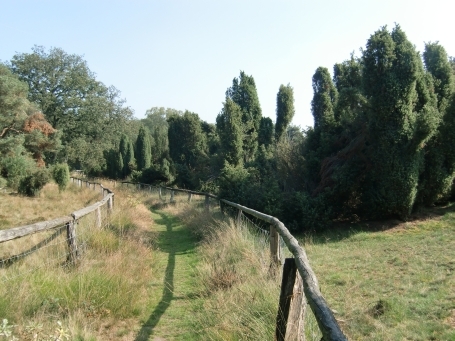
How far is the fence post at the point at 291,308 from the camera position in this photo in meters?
3.15

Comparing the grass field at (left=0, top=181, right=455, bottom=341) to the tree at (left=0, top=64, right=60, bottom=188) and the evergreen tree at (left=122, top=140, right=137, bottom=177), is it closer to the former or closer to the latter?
the tree at (left=0, top=64, right=60, bottom=188)

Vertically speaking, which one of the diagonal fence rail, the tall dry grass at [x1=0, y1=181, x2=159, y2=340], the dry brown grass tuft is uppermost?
the diagonal fence rail

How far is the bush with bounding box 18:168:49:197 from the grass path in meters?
25.6

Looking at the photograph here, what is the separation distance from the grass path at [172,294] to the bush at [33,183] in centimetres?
2562

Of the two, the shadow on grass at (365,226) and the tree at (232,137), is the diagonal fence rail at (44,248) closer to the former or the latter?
the shadow on grass at (365,226)

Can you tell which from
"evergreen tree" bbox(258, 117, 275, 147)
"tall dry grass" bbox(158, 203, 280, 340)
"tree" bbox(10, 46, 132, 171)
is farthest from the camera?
"tree" bbox(10, 46, 132, 171)

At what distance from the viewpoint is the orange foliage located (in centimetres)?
3970

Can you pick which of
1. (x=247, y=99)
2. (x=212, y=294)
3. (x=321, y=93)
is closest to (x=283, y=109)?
(x=247, y=99)

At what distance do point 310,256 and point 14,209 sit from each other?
20.9 metres

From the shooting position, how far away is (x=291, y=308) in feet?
10.5

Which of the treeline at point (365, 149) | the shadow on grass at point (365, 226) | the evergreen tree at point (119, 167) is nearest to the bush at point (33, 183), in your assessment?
the treeline at point (365, 149)

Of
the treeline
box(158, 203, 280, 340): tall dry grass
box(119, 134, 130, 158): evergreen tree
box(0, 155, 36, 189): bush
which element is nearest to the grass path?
box(158, 203, 280, 340): tall dry grass

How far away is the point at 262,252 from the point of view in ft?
22.1

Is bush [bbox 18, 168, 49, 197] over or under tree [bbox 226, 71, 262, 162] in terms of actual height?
under
